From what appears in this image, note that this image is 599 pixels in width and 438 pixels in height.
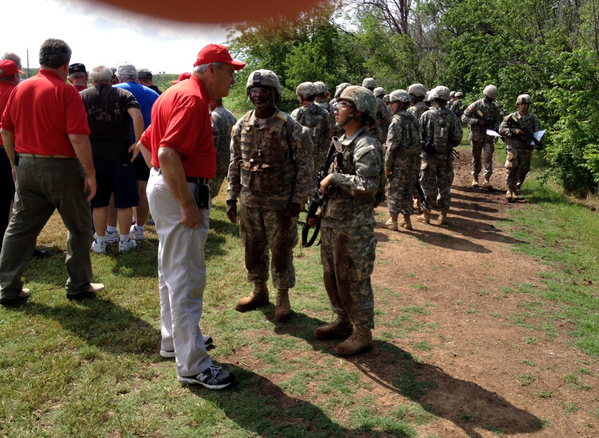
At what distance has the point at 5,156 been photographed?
5.97 metres

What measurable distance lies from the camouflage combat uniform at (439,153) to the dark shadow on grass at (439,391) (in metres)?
5.20

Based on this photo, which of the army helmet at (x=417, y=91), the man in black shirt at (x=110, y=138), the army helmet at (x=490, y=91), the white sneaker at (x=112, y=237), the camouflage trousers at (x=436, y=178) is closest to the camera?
the man in black shirt at (x=110, y=138)

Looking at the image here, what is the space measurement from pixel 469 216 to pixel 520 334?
5.49m

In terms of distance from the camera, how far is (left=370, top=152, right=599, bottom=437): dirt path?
3482mm

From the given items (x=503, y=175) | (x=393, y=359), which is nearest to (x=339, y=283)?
(x=393, y=359)

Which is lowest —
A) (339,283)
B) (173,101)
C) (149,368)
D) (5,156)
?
(149,368)

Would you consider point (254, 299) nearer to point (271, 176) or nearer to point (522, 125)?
point (271, 176)

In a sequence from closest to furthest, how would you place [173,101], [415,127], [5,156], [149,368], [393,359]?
[173,101]
[149,368]
[393,359]
[5,156]
[415,127]

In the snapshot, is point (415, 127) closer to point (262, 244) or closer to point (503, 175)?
point (262, 244)

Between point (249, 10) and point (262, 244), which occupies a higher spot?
point (249, 10)

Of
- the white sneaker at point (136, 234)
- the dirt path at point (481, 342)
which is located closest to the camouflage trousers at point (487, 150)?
the dirt path at point (481, 342)

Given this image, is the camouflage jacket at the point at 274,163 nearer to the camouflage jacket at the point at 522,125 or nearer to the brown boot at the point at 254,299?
the brown boot at the point at 254,299

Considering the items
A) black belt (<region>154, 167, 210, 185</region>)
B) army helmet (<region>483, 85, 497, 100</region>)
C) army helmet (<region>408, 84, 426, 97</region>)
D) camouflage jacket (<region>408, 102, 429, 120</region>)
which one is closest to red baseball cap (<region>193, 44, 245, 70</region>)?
black belt (<region>154, 167, 210, 185</region>)

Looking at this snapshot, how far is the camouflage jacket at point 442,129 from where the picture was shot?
879cm
